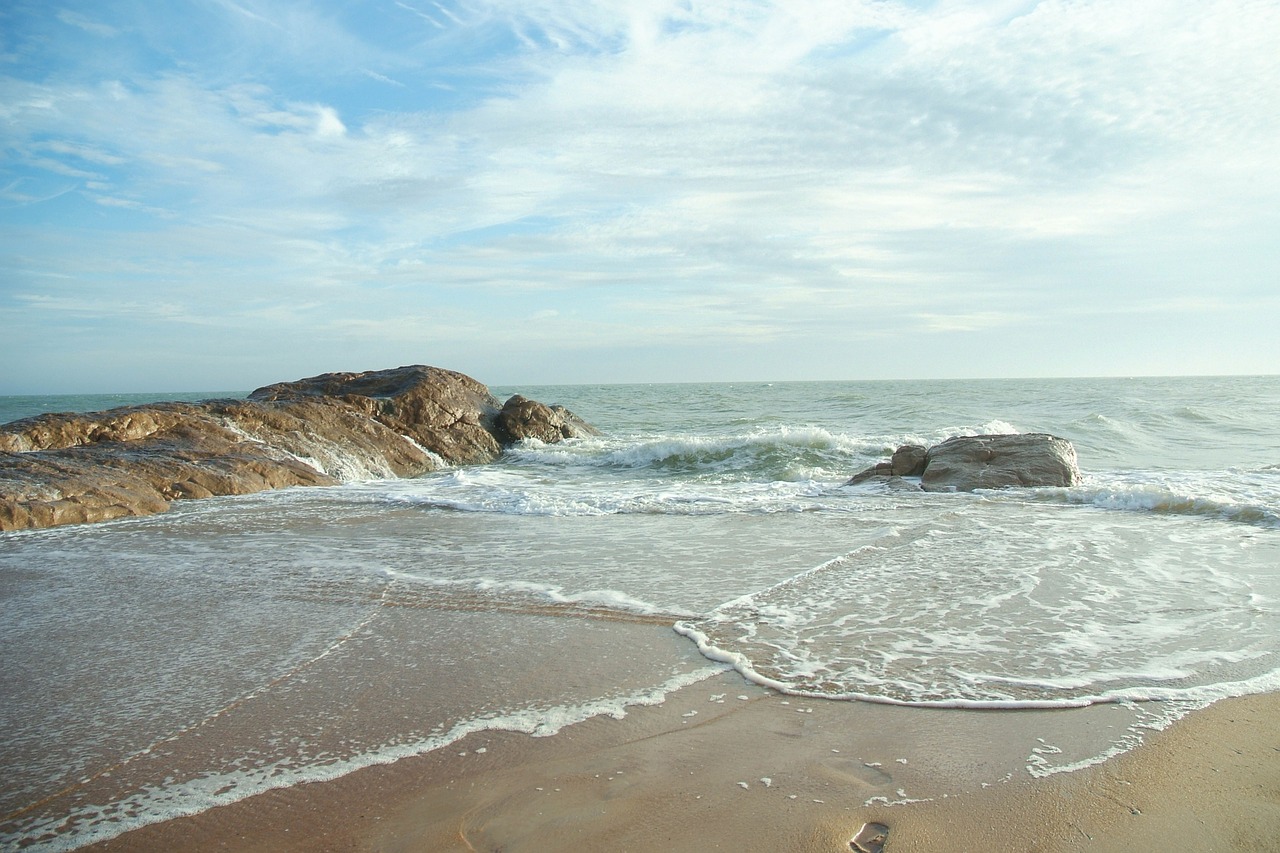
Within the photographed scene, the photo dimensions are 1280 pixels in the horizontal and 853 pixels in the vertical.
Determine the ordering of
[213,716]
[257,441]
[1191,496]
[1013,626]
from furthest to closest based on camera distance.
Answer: [257,441] → [1191,496] → [1013,626] → [213,716]

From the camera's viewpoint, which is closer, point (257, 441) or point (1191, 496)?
point (1191, 496)

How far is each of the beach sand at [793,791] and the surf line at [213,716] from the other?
0.43 m

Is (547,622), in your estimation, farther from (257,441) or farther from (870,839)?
(257,441)

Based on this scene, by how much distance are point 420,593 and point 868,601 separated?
2.91 m

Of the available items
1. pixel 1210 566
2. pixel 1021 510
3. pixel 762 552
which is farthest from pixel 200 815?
pixel 1021 510

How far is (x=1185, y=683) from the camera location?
11.7ft

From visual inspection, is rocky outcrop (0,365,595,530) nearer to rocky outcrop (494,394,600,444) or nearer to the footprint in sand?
rocky outcrop (494,394,600,444)

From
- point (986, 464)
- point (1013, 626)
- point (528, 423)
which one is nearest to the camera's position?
point (1013, 626)

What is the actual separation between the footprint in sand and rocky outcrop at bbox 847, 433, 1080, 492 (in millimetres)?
8769

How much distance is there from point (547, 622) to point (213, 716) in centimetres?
180

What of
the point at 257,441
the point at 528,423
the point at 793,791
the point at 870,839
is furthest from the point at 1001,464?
the point at 257,441

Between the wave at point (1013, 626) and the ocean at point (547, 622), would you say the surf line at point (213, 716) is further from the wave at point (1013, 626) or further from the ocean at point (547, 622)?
the wave at point (1013, 626)

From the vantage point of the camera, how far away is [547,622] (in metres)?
4.59

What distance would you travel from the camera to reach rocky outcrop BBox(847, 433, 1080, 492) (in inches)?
416
